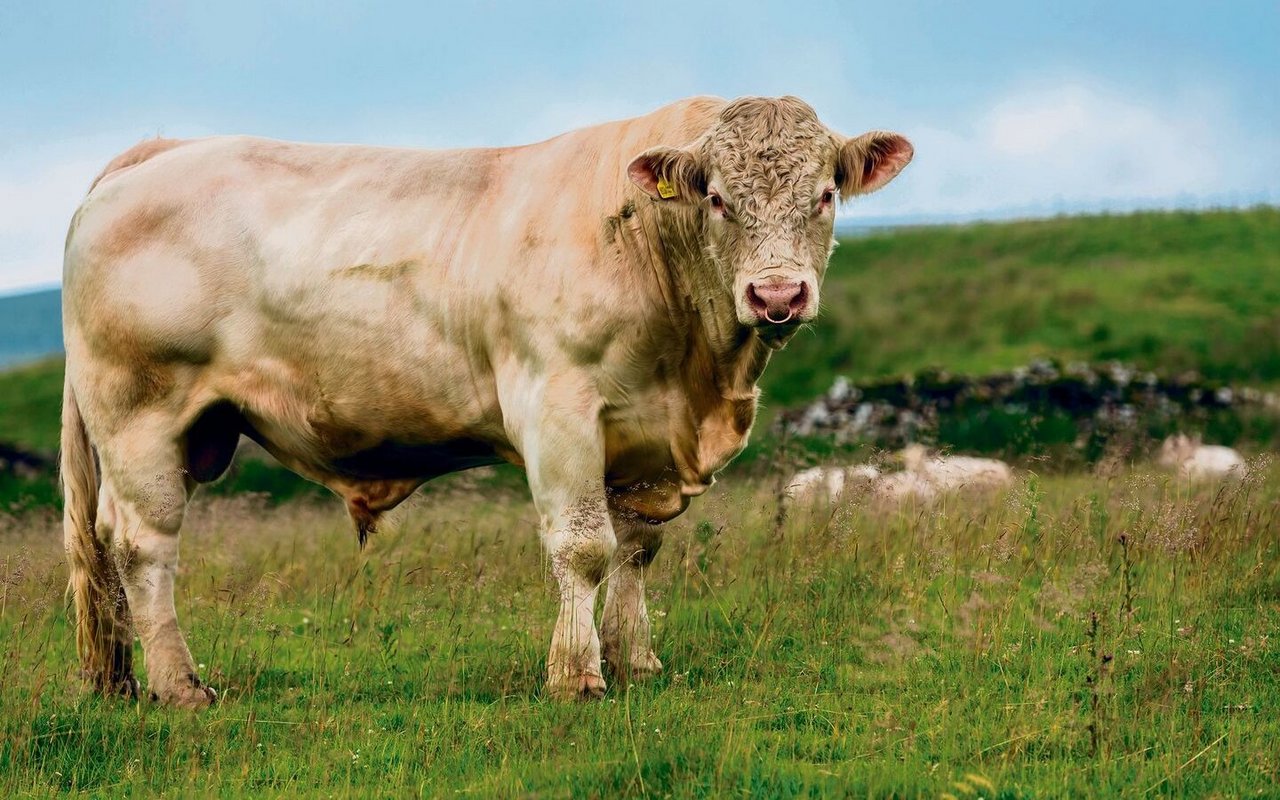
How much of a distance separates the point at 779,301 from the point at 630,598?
1.90m

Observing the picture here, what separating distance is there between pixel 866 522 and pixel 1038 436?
8008mm

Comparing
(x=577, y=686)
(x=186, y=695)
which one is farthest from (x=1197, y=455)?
(x=186, y=695)

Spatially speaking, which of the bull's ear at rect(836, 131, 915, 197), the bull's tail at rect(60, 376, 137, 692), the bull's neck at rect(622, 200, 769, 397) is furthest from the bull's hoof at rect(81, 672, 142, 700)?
the bull's ear at rect(836, 131, 915, 197)

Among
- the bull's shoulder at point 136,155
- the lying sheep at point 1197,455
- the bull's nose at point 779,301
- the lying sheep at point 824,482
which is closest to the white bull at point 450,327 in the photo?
the bull's nose at point 779,301

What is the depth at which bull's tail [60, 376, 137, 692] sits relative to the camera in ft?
24.0

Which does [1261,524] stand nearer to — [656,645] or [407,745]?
[656,645]

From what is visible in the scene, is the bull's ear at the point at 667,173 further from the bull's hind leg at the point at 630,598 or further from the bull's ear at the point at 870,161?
the bull's hind leg at the point at 630,598

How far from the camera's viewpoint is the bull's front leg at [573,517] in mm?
6543

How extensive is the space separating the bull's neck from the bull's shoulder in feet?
9.97

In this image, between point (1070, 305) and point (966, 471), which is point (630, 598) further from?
point (1070, 305)

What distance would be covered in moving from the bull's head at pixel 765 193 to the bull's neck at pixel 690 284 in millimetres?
95

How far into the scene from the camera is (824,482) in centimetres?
994

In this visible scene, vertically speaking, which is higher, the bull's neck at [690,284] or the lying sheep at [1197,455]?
the bull's neck at [690,284]

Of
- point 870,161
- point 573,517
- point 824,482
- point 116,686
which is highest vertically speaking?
point 870,161
